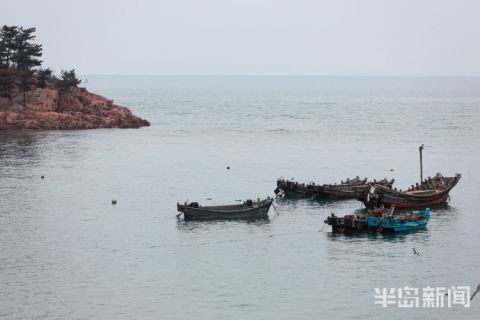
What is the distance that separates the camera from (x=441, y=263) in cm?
6419

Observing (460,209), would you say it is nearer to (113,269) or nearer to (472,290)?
(472,290)

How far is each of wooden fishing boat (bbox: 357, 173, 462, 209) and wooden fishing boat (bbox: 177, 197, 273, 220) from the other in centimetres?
1128

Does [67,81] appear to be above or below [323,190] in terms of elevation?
above

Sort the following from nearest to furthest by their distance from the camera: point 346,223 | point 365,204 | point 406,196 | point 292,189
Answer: point 346,223, point 365,204, point 406,196, point 292,189

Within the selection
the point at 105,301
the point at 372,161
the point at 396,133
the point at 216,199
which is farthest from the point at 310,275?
the point at 396,133

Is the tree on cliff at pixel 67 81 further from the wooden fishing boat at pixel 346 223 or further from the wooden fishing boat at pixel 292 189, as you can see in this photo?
the wooden fishing boat at pixel 346 223

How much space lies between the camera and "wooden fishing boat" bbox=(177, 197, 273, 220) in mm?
80125

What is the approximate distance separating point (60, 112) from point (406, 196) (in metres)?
96.4

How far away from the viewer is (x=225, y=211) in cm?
8056

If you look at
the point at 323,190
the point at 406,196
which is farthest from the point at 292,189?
the point at 406,196

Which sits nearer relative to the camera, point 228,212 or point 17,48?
point 228,212

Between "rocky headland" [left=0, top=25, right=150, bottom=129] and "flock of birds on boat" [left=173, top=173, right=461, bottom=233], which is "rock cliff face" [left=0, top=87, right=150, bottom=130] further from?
"flock of birds on boat" [left=173, top=173, right=461, bottom=233]

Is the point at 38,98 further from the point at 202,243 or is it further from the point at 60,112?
the point at 202,243

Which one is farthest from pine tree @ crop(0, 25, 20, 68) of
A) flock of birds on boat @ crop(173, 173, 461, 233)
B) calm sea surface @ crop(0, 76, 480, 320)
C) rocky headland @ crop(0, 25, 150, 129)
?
flock of birds on boat @ crop(173, 173, 461, 233)
